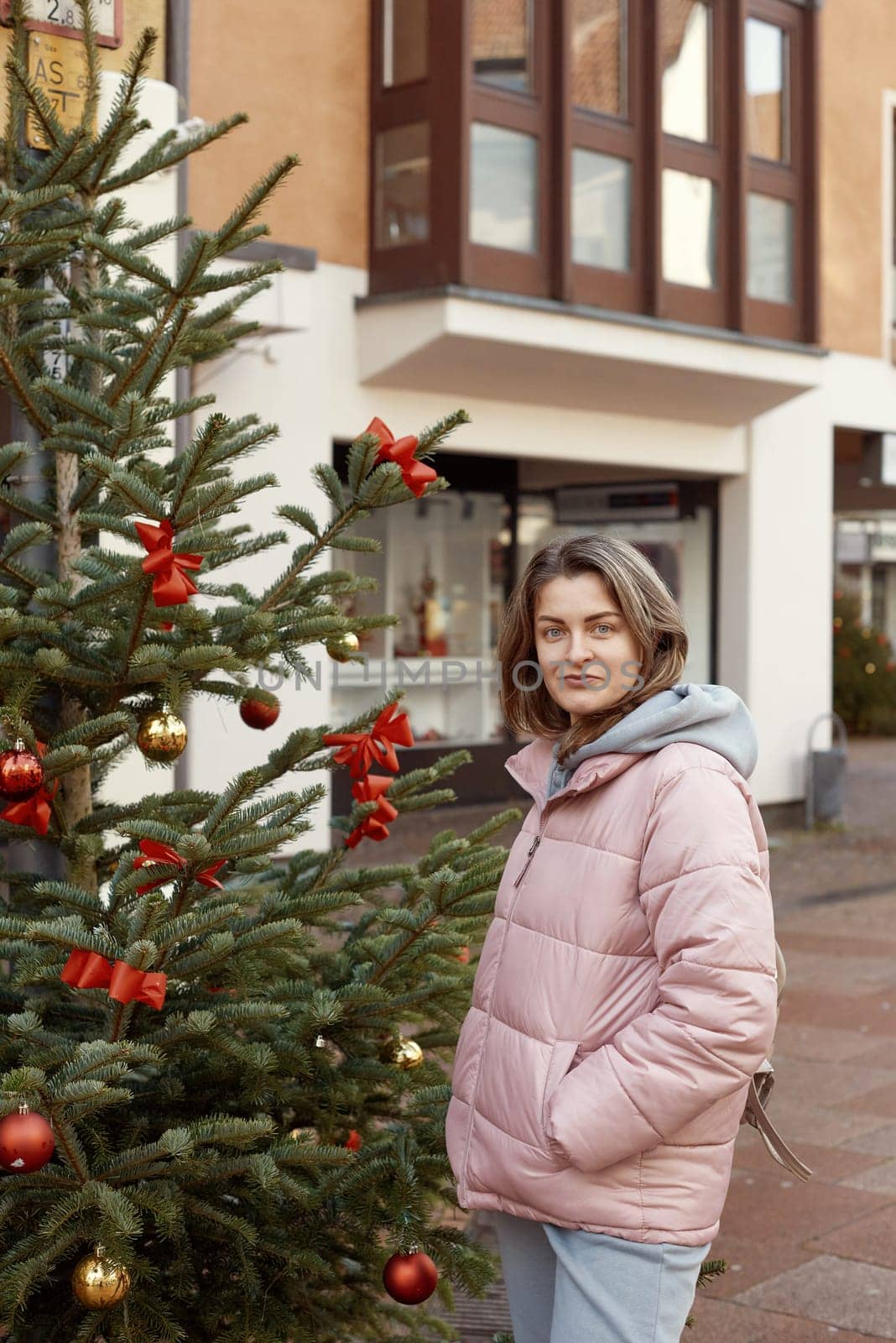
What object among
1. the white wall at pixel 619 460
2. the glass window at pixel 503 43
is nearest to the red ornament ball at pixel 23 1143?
the white wall at pixel 619 460

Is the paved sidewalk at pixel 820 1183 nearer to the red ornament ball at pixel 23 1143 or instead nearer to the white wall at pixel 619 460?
the red ornament ball at pixel 23 1143

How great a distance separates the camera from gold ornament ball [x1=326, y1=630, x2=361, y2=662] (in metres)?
3.30

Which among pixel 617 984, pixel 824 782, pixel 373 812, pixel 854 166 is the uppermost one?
pixel 854 166

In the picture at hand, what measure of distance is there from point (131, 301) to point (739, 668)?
11516 mm

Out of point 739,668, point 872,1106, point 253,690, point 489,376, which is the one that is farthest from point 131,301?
point 739,668

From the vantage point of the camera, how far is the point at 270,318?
9656mm

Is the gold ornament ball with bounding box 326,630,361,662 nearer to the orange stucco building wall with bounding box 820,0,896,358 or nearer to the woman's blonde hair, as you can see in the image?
the woman's blonde hair

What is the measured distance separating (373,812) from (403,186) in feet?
28.7

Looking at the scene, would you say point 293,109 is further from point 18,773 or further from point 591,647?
point 591,647

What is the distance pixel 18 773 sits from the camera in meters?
2.69

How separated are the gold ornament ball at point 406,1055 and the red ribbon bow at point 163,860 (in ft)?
2.47

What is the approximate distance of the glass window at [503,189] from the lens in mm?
11102

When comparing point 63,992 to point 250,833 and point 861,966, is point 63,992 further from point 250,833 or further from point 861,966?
point 861,966

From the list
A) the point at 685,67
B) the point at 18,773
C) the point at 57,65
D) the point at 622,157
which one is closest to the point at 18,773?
the point at 18,773
